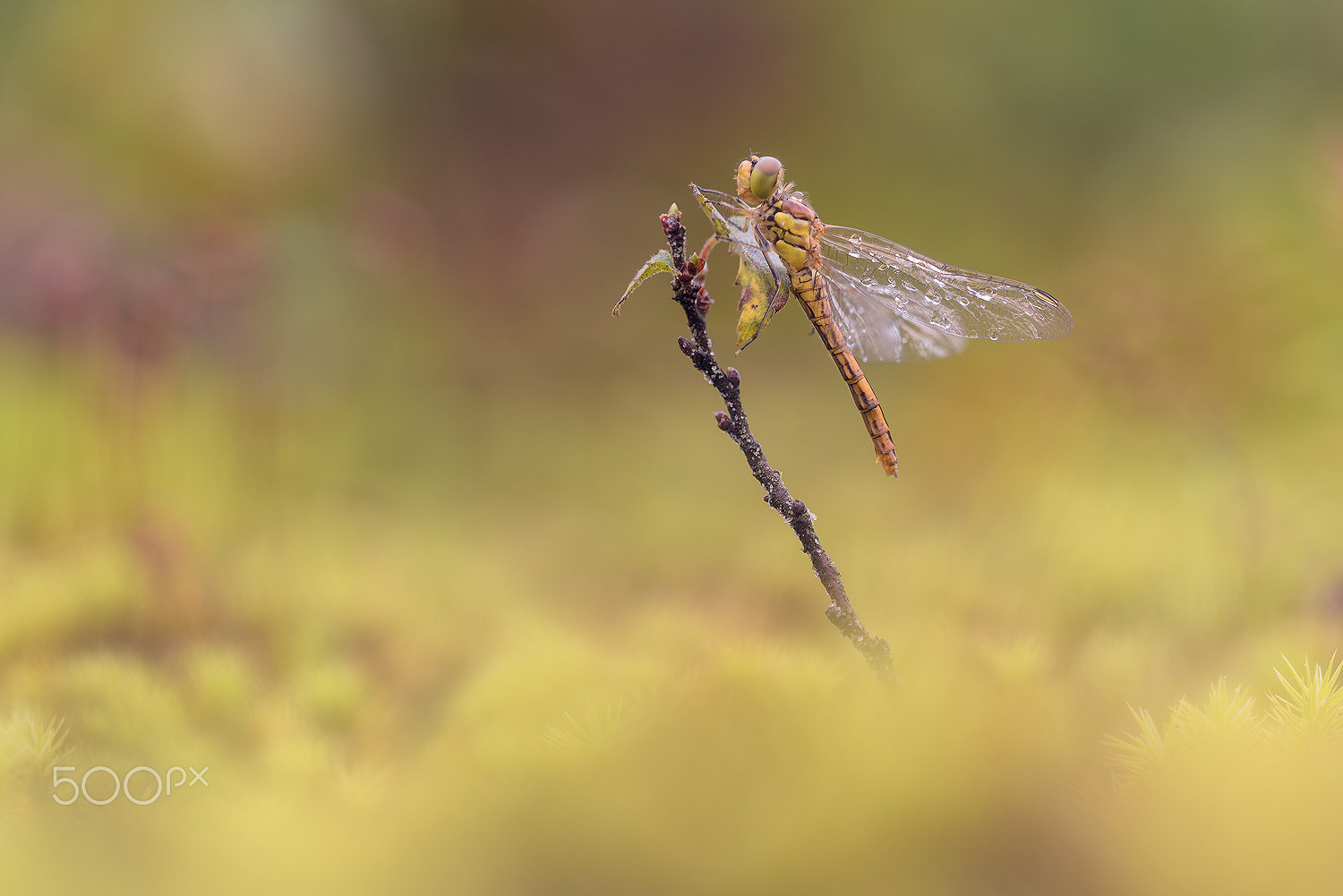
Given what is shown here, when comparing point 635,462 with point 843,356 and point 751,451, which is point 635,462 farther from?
point 751,451

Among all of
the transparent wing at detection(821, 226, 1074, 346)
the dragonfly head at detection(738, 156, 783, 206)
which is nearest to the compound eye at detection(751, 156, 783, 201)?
the dragonfly head at detection(738, 156, 783, 206)

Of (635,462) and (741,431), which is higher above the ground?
(635,462)

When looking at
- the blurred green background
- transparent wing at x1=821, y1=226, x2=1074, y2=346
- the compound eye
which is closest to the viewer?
the blurred green background

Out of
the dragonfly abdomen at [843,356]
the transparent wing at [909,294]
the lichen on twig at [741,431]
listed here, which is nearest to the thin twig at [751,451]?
the lichen on twig at [741,431]

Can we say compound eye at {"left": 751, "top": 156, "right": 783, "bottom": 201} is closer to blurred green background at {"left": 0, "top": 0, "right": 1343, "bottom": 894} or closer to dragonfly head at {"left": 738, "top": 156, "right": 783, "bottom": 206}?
dragonfly head at {"left": 738, "top": 156, "right": 783, "bottom": 206}

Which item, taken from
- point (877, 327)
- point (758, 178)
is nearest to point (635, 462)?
point (877, 327)

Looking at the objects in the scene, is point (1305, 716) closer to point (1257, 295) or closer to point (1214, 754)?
point (1214, 754)

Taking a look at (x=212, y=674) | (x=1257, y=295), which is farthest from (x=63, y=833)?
(x=1257, y=295)
